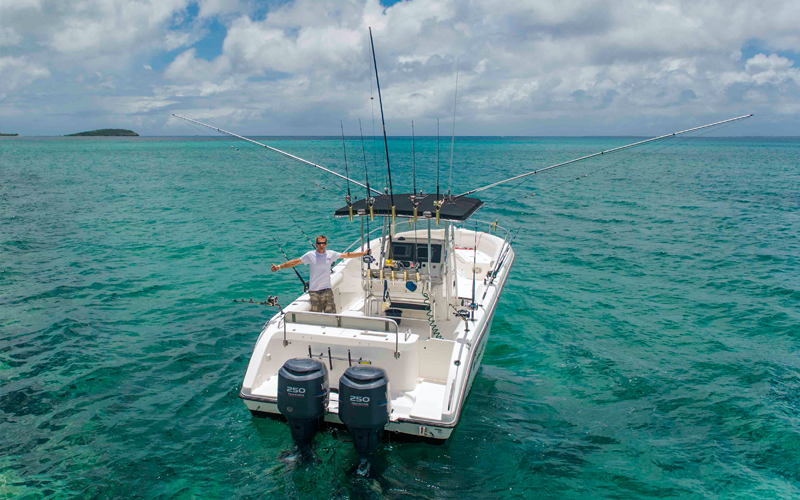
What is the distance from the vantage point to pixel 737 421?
782cm

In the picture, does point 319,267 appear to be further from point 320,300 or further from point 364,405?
point 364,405

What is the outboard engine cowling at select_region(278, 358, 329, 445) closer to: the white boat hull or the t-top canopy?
the white boat hull

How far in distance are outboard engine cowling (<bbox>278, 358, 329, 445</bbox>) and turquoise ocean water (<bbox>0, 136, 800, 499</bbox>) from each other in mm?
550

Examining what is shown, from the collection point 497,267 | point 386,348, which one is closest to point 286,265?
point 386,348

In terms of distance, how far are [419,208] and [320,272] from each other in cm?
193

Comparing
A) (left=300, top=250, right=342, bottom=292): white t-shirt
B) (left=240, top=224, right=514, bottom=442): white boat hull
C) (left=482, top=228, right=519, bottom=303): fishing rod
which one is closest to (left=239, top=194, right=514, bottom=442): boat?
(left=240, top=224, right=514, bottom=442): white boat hull

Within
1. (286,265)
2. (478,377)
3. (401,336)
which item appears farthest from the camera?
(478,377)

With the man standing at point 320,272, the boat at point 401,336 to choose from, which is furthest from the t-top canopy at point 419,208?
the man standing at point 320,272

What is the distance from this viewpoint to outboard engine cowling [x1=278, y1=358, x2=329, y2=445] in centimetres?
583

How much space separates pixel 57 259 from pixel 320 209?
13866mm

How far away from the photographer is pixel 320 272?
8180mm

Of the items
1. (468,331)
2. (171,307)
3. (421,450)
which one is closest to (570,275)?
(468,331)

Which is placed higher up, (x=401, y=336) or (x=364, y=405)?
(x=401, y=336)

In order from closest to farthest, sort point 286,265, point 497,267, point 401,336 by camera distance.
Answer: point 401,336 < point 286,265 < point 497,267
